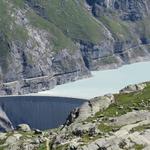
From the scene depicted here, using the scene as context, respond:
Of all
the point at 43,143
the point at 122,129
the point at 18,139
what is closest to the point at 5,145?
the point at 18,139

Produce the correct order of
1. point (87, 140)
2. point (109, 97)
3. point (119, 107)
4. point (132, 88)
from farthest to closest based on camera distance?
point (132, 88) < point (109, 97) < point (119, 107) < point (87, 140)

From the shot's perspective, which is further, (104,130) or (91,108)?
(91,108)

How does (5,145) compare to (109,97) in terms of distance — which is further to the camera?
(109,97)

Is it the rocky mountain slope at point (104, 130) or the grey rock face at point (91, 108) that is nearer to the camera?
the rocky mountain slope at point (104, 130)

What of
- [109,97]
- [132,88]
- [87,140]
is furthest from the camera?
[132,88]

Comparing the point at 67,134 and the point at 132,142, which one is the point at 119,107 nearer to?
the point at 67,134

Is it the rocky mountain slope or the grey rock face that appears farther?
the grey rock face

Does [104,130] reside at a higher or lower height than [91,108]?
lower
